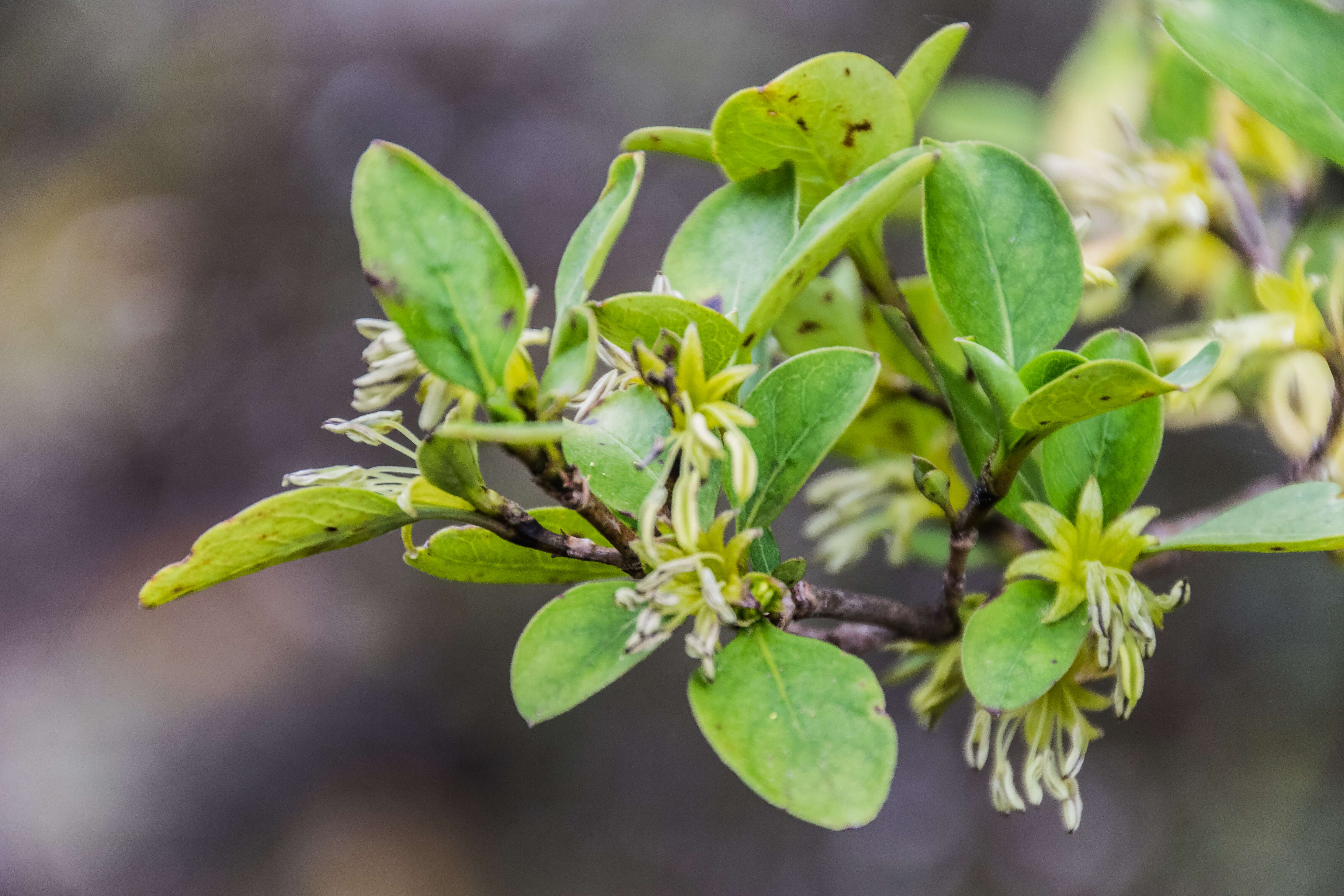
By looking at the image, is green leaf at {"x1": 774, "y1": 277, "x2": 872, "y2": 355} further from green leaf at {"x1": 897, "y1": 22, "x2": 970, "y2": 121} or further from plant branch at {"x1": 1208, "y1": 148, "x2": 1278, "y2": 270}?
plant branch at {"x1": 1208, "y1": 148, "x2": 1278, "y2": 270}

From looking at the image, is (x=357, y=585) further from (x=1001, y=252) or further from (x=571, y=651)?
(x=1001, y=252)

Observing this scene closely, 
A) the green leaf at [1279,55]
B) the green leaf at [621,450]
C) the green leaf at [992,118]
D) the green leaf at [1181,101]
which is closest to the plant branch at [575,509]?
the green leaf at [621,450]

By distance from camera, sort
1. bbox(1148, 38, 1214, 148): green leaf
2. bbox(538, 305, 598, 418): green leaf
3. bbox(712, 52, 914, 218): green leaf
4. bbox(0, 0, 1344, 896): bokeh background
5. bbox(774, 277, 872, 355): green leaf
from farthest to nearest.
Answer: bbox(0, 0, 1344, 896): bokeh background < bbox(1148, 38, 1214, 148): green leaf < bbox(774, 277, 872, 355): green leaf < bbox(712, 52, 914, 218): green leaf < bbox(538, 305, 598, 418): green leaf

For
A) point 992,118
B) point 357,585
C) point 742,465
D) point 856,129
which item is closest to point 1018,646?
point 742,465

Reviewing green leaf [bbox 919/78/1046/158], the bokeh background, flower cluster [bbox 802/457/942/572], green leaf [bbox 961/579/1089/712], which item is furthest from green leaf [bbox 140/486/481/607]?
the bokeh background

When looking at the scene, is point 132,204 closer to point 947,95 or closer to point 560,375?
point 947,95

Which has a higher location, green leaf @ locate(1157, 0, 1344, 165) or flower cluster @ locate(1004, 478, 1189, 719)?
green leaf @ locate(1157, 0, 1344, 165)

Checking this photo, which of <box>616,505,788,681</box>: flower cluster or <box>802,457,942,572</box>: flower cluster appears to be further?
<box>802,457,942,572</box>: flower cluster
